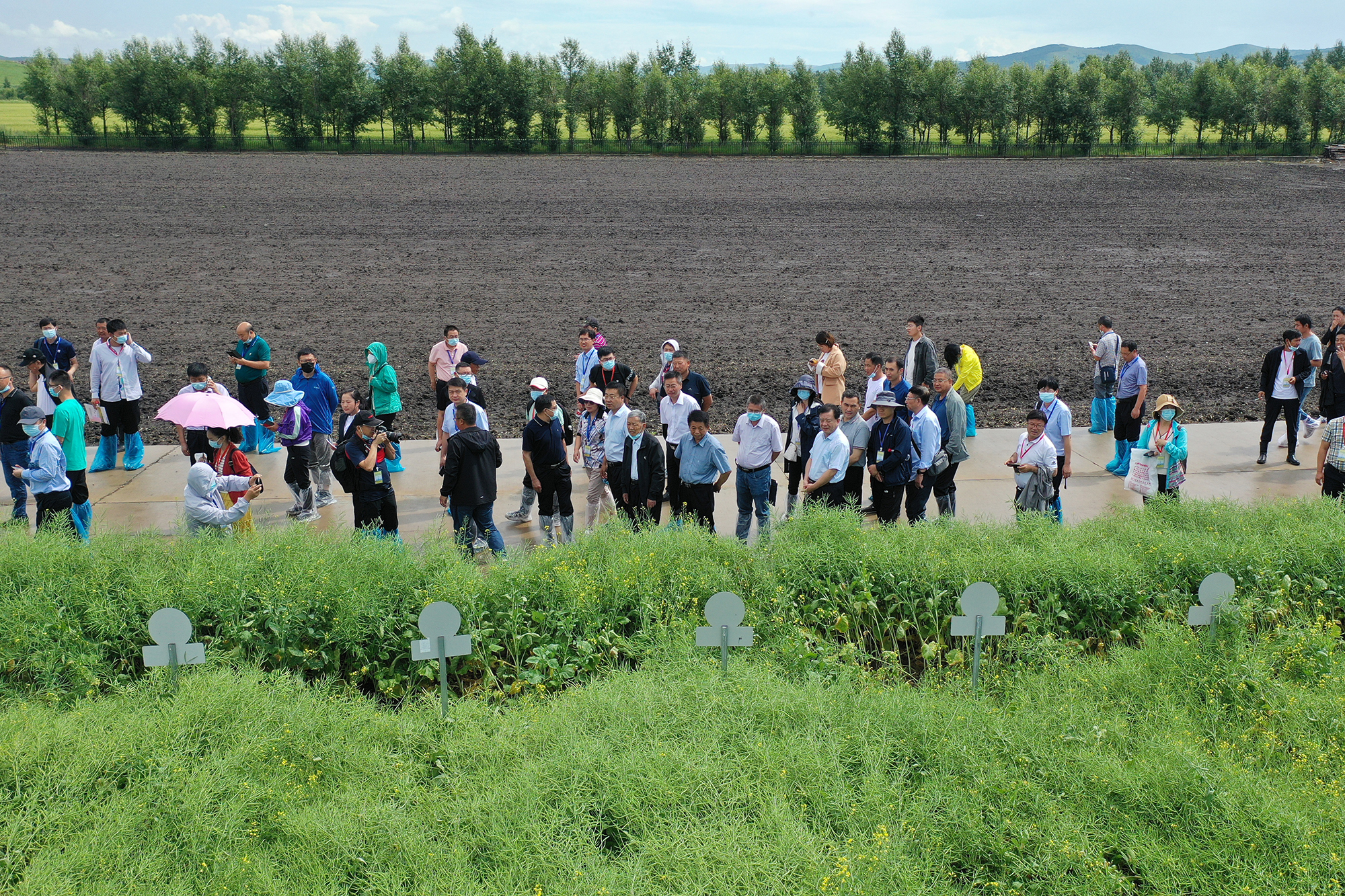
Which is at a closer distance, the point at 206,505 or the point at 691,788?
the point at 691,788

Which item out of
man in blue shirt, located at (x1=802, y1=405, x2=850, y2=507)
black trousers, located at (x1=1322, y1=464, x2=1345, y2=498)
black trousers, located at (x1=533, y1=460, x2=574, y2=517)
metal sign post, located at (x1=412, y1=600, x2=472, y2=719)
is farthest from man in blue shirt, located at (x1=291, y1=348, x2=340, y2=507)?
black trousers, located at (x1=1322, y1=464, x2=1345, y2=498)

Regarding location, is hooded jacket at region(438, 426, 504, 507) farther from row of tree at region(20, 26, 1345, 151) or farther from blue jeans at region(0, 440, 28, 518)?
row of tree at region(20, 26, 1345, 151)

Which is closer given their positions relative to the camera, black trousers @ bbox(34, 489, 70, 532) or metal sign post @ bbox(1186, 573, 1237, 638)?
metal sign post @ bbox(1186, 573, 1237, 638)

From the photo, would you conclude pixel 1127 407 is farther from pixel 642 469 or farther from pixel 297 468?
pixel 297 468

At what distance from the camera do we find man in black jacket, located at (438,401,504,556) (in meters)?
9.02

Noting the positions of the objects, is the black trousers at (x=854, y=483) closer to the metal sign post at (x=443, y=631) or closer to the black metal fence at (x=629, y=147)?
the metal sign post at (x=443, y=631)

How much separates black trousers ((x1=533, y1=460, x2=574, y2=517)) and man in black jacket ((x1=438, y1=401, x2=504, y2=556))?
23.1 inches

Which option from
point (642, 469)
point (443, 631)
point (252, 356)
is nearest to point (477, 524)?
→ point (642, 469)

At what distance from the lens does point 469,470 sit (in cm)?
903

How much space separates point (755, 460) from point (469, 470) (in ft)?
9.15

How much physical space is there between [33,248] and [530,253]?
14.0 metres

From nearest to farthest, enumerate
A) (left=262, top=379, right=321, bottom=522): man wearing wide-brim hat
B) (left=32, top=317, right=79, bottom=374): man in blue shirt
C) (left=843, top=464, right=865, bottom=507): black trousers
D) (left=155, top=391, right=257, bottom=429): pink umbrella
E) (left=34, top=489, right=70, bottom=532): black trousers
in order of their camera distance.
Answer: (left=155, top=391, right=257, bottom=429): pink umbrella < (left=34, top=489, right=70, bottom=532): black trousers < (left=843, top=464, right=865, bottom=507): black trousers < (left=262, top=379, right=321, bottom=522): man wearing wide-brim hat < (left=32, top=317, right=79, bottom=374): man in blue shirt

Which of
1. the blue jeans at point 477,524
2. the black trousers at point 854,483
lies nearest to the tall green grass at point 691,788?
the blue jeans at point 477,524

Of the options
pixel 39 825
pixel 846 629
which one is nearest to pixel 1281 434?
pixel 846 629
